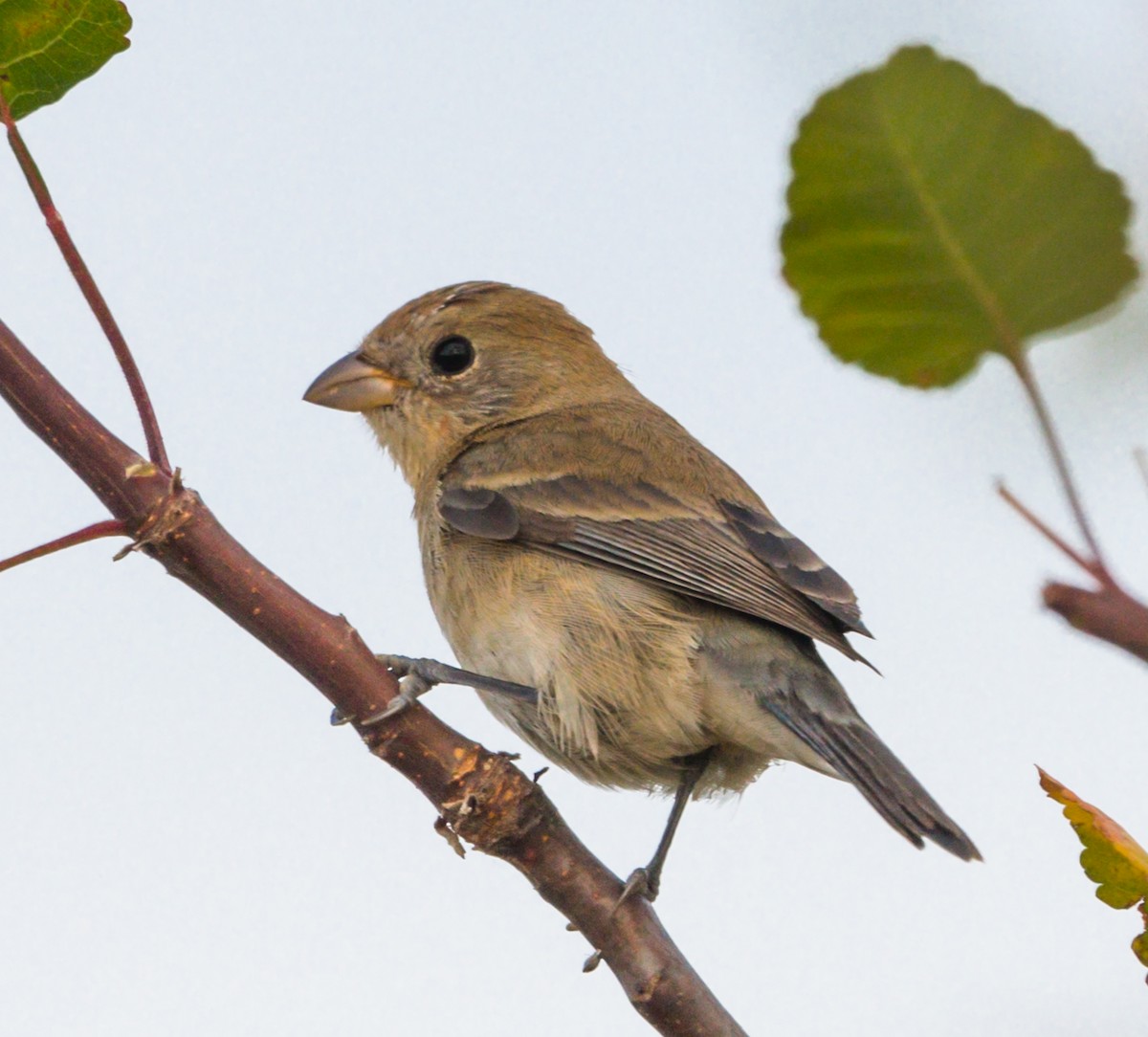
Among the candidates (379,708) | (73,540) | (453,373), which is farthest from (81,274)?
(453,373)

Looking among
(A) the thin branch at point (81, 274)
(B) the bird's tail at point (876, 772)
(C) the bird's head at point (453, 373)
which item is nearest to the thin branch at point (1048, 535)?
(A) the thin branch at point (81, 274)

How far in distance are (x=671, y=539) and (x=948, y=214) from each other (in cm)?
316

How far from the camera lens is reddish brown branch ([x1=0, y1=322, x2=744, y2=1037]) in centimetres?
241

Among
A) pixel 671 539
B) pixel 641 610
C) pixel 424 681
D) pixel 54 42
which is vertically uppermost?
pixel 54 42

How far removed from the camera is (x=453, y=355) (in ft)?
18.6

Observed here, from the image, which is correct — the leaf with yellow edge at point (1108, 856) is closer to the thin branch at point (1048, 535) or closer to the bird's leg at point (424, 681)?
the thin branch at point (1048, 535)

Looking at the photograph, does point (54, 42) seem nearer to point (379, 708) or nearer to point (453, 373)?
point (379, 708)

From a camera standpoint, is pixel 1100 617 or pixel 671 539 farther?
pixel 671 539

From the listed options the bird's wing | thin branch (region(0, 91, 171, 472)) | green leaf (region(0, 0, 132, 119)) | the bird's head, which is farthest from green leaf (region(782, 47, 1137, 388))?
the bird's head

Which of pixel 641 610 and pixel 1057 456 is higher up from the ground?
pixel 641 610

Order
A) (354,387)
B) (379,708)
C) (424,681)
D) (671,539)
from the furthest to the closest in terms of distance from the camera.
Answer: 1. (354,387)
2. (671,539)
3. (424,681)
4. (379,708)

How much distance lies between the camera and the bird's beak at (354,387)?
5.47 meters

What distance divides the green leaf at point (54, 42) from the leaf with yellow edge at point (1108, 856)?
1.79m

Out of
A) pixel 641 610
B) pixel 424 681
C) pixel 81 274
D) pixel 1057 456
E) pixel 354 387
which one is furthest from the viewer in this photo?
pixel 354 387
